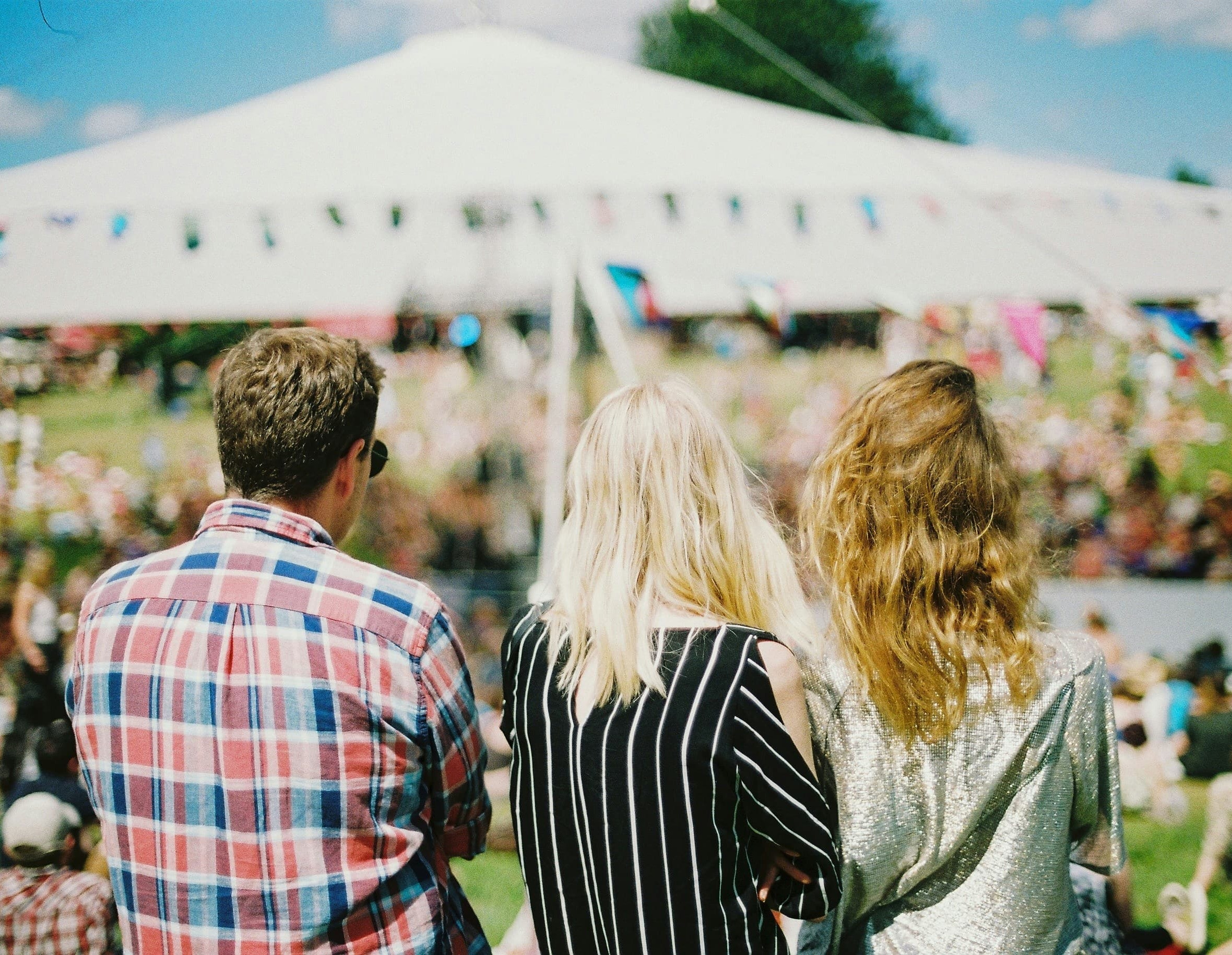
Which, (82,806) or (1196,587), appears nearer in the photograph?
(82,806)

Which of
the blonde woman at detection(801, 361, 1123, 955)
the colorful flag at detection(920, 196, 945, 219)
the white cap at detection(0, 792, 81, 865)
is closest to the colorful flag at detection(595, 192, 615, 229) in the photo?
the colorful flag at detection(920, 196, 945, 219)

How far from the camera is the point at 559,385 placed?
3.88 m

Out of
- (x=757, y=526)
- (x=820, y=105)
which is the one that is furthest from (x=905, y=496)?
(x=820, y=105)

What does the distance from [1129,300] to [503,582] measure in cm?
455

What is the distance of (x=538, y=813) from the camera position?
1.26 meters

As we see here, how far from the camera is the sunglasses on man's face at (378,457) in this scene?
56.6 inches

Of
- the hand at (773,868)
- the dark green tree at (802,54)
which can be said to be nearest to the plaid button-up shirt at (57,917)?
the hand at (773,868)

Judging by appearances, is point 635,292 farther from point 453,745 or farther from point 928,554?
point 453,745

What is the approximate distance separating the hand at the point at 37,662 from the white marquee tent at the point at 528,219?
151cm

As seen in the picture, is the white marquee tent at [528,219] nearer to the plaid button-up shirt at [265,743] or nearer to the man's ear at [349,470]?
the man's ear at [349,470]

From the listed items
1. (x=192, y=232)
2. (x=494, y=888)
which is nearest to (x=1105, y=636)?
(x=494, y=888)

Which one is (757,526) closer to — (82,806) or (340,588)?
(340,588)

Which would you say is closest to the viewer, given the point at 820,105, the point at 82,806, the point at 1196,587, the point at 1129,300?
the point at 82,806

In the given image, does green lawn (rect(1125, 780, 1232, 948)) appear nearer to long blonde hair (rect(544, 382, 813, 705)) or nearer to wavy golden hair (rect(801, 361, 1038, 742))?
wavy golden hair (rect(801, 361, 1038, 742))
